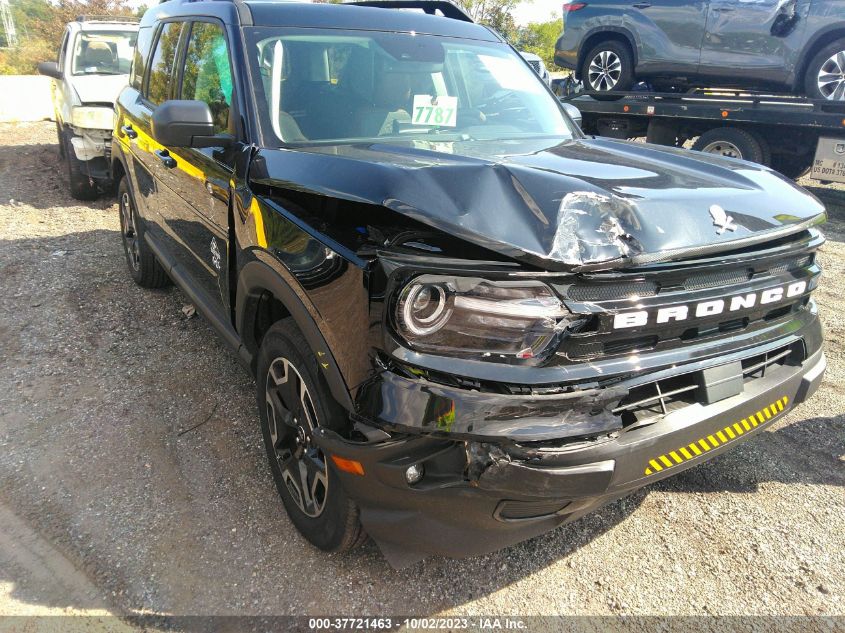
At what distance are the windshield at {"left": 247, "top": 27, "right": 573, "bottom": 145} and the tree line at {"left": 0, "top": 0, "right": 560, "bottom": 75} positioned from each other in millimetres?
29505

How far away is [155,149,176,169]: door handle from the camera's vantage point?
353cm

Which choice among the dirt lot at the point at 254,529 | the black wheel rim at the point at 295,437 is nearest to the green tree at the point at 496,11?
the dirt lot at the point at 254,529

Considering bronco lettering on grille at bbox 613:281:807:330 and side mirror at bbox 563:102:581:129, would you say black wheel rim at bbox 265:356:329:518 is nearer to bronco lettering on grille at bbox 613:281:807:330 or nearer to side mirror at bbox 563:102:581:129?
bronco lettering on grille at bbox 613:281:807:330

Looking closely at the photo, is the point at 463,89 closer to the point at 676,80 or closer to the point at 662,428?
the point at 662,428

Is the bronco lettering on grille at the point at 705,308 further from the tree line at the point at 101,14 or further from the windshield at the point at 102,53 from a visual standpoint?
the tree line at the point at 101,14

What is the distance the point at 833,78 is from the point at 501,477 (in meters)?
7.67

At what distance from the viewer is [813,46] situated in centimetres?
720

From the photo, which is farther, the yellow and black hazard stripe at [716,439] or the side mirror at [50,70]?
the side mirror at [50,70]

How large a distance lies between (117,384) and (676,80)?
8.04m

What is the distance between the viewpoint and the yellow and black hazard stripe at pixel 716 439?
199 cm

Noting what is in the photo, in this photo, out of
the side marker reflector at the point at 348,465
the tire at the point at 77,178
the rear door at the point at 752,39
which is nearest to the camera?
the side marker reflector at the point at 348,465

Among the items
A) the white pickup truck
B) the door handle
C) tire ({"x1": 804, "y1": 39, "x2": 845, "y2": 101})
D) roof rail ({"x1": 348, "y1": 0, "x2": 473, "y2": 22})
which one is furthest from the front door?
tire ({"x1": 804, "y1": 39, "x2": 845, "y2": 101})

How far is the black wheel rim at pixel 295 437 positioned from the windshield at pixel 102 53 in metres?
7.54

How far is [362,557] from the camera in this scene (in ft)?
8.32
